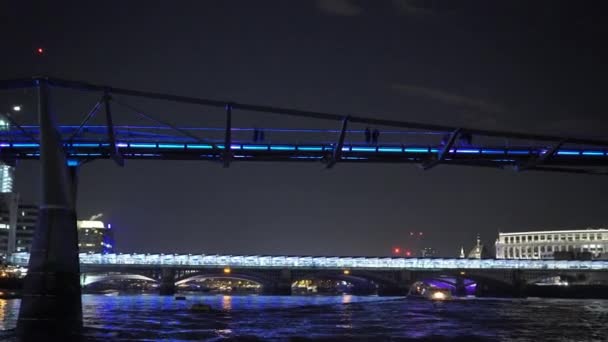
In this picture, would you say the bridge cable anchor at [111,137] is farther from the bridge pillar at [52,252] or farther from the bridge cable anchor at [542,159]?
the bridge cable anchor at [542,159]

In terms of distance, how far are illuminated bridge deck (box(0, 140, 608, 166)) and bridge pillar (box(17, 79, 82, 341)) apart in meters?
11.0

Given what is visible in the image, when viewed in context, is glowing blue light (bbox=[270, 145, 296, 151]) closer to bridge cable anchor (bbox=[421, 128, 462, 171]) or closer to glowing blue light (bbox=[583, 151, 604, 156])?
bridge cable anchor (bbox=[421, 128, 462, 171])

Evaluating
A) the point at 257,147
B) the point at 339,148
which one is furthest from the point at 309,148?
the point at 257,147

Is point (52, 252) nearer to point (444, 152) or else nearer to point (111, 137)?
point (111, 137)

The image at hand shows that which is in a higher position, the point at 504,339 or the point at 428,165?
the point at 428,165

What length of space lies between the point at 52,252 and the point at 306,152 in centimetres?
2794

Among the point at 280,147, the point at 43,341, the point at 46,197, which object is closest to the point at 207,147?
the point at 280,147

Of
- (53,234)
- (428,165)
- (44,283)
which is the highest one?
(428,165)

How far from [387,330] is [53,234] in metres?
31.3

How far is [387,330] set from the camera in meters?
65.5

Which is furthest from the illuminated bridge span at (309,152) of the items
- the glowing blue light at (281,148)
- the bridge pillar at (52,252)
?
the bridge pillar at (52,252)

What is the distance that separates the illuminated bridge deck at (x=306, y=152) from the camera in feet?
236

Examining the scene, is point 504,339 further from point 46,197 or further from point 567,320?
point 46,197

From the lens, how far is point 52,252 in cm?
5706
